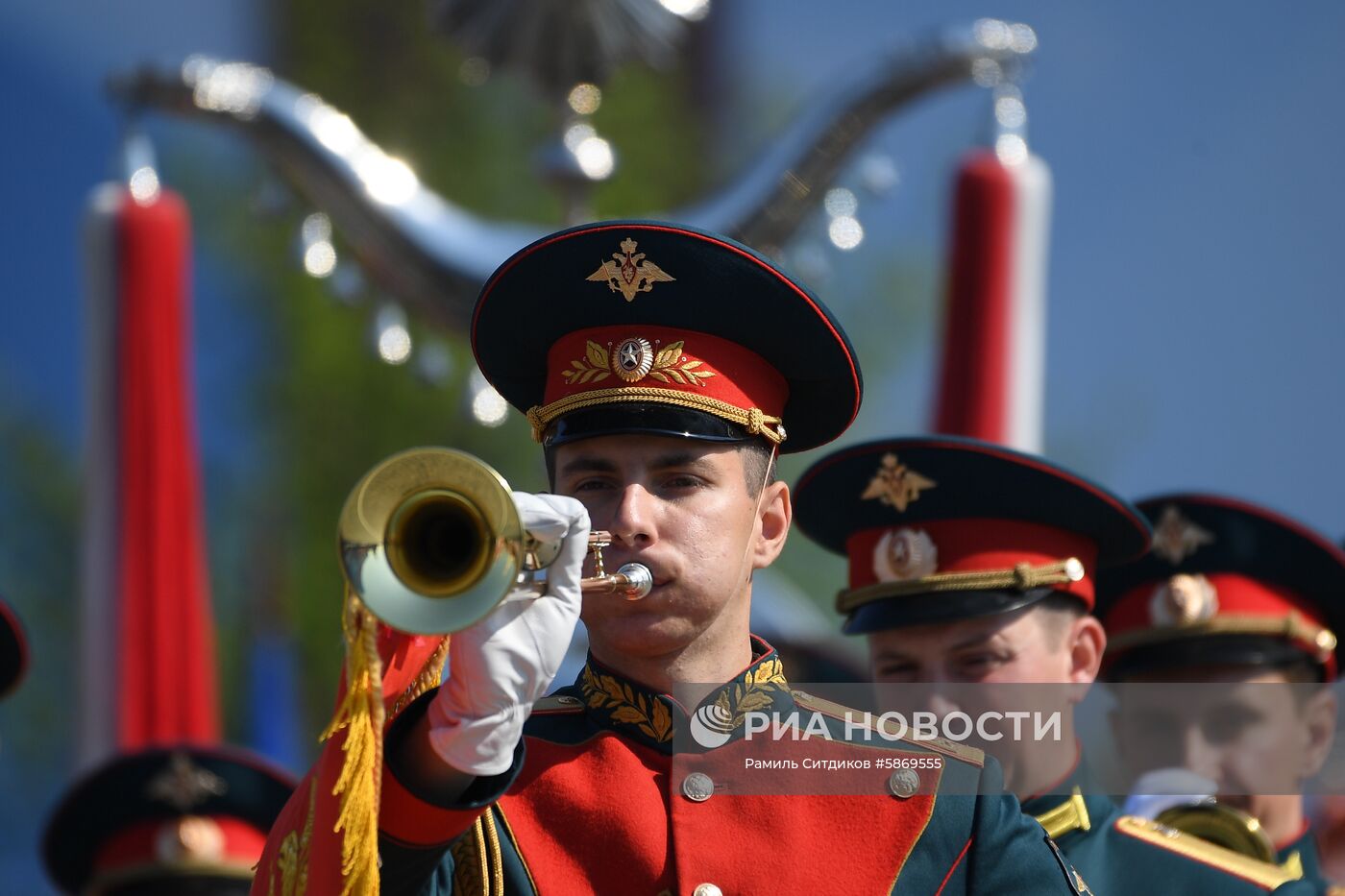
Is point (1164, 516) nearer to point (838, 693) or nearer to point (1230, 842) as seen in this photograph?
point (1230, 842)

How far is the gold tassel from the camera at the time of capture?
10.0ft

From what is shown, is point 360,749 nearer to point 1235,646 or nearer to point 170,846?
point 1235,646

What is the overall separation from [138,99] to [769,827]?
20.5ft

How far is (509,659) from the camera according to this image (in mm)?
3127

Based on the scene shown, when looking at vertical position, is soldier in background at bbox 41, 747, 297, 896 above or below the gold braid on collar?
above

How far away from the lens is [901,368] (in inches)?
830

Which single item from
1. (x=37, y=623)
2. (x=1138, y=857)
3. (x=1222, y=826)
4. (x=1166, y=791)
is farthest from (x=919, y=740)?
(x=37, y=623)

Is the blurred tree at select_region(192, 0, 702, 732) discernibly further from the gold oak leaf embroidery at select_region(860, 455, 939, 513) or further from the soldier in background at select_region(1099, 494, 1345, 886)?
the gold oak leaf embroidery at select_region(860, 455, 939, 513)

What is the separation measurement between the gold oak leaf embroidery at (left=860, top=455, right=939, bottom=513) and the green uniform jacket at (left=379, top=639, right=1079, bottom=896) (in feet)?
5.27

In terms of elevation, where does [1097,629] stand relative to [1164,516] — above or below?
below

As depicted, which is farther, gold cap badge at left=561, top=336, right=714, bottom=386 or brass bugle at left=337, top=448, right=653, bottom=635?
gold cap badge at left=561, top=336, right=714, bottom=386

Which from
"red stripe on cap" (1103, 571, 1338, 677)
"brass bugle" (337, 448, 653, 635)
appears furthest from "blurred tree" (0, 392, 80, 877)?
"brass bugle" (337, 448, 653, 635)

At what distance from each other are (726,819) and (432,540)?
2.43 ft

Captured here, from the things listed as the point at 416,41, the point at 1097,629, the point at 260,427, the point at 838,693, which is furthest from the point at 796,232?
the point at 416,41
